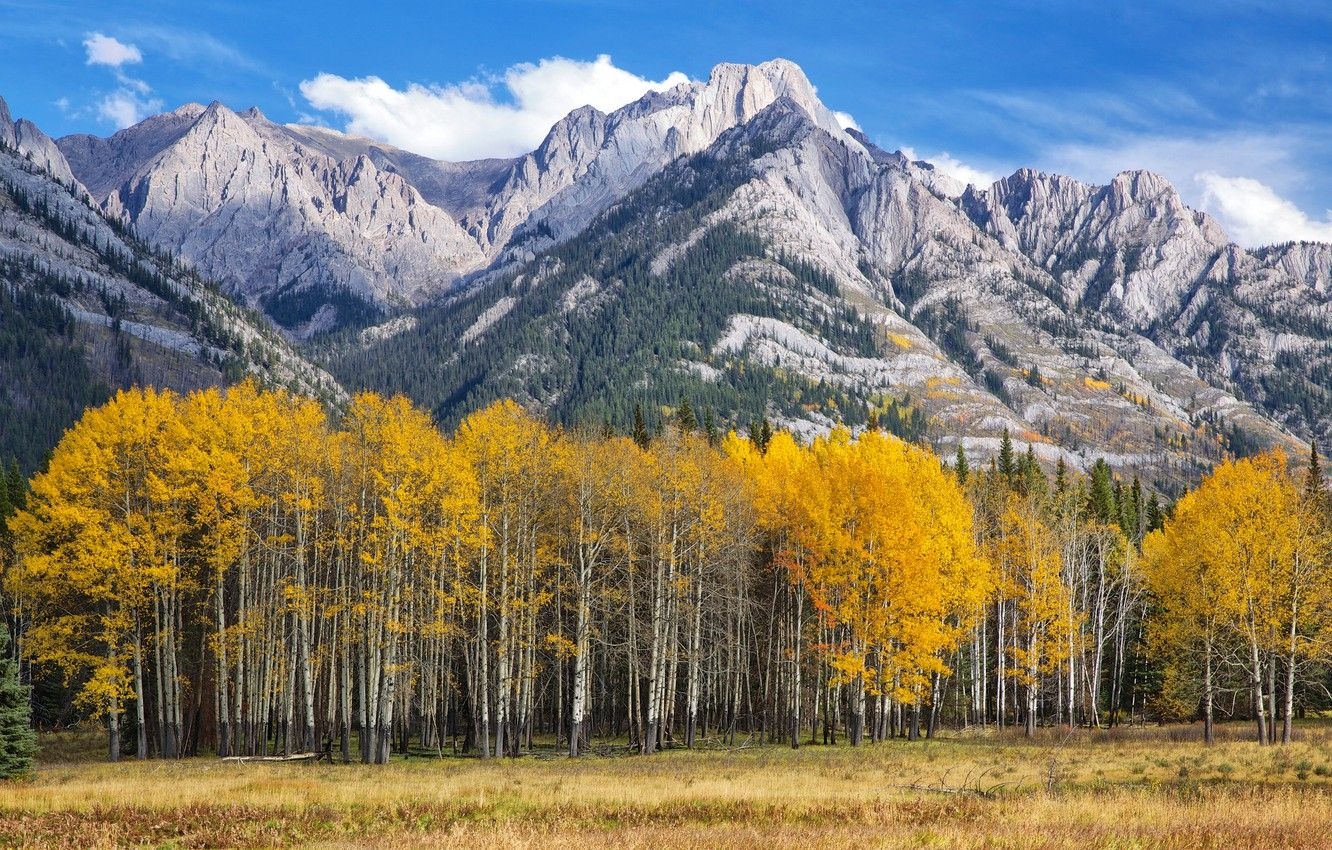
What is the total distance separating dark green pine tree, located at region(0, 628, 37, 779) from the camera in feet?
92.7

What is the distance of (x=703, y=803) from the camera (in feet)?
74.0

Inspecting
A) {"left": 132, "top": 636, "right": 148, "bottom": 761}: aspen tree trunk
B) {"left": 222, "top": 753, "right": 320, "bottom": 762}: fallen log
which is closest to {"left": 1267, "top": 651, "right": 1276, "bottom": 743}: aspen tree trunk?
{"left": 222, "top": 753, "right": 320, "bottom": 762}: fallen log

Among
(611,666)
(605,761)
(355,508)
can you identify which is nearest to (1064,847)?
(605,761)

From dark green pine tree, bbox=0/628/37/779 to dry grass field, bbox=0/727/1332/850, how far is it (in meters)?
1.08

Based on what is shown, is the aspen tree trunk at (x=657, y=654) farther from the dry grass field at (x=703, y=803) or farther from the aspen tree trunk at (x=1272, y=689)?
the aspen tree trunk at (x=1272, y=689)

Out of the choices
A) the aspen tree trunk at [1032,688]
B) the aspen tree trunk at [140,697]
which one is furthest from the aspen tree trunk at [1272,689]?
the aspen tree trunk at [140,697]

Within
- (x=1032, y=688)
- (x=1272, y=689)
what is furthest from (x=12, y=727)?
(x=1272, y=689)

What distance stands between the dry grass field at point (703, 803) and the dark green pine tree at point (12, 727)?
42.6 inches

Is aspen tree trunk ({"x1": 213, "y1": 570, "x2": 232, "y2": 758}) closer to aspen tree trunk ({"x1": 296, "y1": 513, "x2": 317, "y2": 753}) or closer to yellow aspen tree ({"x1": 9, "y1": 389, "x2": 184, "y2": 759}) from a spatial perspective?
yellow aspen tree ({"x1": 9, "y1": 389, "x2": 184, "y2": 759})

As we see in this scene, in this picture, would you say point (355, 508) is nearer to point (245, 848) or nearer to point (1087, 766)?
point (245, 848)

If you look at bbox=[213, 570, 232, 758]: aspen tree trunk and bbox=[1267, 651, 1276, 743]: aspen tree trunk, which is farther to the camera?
bbox=[1267, 651, 1276, 743]: aspen tree trunk

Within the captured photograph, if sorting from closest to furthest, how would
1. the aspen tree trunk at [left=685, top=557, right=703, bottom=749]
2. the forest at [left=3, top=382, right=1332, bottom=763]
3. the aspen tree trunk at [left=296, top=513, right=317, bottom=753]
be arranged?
the aspen tree trunk at [left=296, top=513, right=317, bottom=753] < the forest at [left=3, top=382, right=1332, bottom=763] < the aspen tree trunk at [left=685, top=557, right=703, bottom=749]

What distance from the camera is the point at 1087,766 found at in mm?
32812

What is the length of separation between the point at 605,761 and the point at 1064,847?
27220 millimetres
